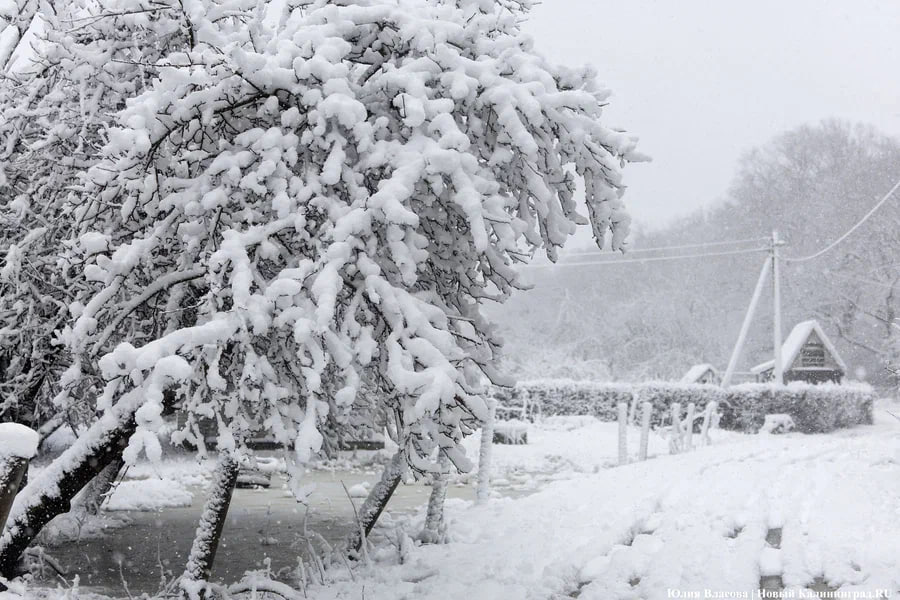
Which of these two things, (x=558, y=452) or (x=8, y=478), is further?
(x=558, y=452)

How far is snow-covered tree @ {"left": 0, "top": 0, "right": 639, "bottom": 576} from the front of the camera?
4.50 metres

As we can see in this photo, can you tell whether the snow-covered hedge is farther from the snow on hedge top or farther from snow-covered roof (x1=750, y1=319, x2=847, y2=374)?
the snow on hedge top

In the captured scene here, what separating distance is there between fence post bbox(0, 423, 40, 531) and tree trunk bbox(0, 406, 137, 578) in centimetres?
198

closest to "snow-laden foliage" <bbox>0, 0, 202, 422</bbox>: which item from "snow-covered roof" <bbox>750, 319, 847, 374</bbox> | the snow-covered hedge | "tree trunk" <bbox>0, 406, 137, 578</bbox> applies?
"tree trunk" <bbox>0, 406, 137, 578</bbox>

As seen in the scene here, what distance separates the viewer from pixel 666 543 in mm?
6828

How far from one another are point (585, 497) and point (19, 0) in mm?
7786

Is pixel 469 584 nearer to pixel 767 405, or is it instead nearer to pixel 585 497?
pixel 585 497

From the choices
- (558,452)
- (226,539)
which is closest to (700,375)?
(558,452)

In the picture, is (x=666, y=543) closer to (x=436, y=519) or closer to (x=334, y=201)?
(x=436, y=519)

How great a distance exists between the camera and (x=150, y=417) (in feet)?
13.5

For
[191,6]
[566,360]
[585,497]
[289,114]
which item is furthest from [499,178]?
[566,360]

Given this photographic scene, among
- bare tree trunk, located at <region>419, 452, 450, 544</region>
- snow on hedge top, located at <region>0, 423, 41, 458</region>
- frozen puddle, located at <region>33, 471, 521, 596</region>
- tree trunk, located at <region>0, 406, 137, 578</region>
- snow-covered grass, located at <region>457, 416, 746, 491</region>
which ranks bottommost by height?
snow-covered grass, located at <region>457, 416, 746, 491</region>

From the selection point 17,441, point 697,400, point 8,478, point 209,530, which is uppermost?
point 17,441

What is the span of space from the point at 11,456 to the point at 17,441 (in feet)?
0.24
